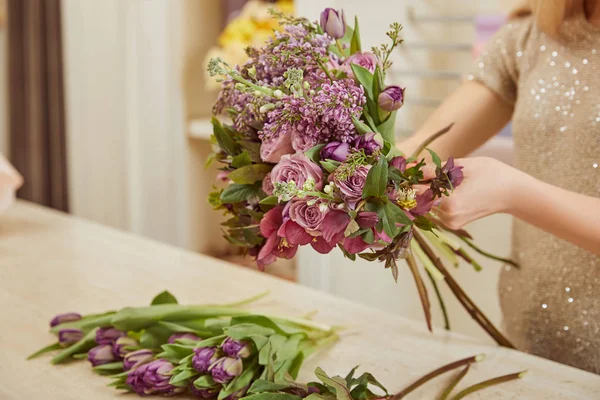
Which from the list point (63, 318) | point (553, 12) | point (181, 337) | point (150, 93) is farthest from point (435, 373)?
point (150, 93)

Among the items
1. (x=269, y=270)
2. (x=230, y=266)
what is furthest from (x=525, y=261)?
(x=269, y=270)

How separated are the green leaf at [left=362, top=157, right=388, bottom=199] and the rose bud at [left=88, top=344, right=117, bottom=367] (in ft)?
1.53

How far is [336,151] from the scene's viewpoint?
0.80 m

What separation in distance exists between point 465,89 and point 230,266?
57 cm

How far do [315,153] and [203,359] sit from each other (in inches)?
11.9

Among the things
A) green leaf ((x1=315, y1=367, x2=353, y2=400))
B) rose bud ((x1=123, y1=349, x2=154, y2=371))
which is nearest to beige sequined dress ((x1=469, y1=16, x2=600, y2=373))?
green leaf ((x1=315, y1=367, x2=353, y2=400))

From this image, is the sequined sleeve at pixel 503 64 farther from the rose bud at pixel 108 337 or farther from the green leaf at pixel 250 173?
the rose bud at pixel 108 337

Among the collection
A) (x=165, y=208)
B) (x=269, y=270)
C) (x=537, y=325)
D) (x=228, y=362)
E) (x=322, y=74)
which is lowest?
(x=269, y=270)

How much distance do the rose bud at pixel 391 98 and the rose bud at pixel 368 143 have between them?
65 millimetres

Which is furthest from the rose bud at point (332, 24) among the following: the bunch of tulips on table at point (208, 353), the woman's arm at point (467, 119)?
the woman's arm at point (467, 119)

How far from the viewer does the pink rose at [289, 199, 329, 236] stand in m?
0.78

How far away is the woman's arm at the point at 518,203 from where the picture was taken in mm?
971

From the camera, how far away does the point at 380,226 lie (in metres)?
0.77

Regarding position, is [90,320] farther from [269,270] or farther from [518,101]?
[269,270]
